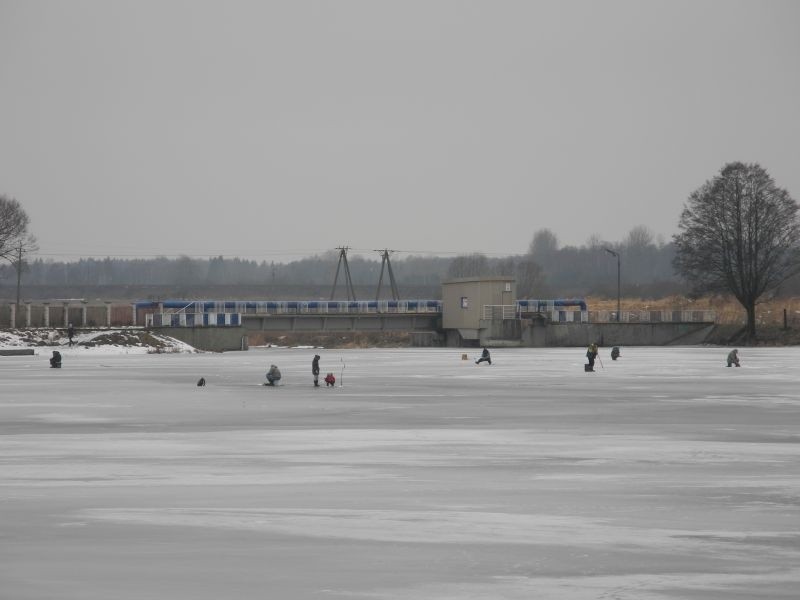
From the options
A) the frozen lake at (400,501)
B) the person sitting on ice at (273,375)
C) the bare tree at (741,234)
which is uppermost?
the bare tree at (741,234)

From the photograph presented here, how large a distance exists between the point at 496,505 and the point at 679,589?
4.55m

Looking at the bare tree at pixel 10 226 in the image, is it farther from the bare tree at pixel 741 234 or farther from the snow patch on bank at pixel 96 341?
the bare tree at pixel 741 234

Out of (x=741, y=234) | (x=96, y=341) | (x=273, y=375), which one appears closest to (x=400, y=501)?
(x=273, y=375)

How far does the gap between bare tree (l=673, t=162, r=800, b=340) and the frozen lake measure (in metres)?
76.5


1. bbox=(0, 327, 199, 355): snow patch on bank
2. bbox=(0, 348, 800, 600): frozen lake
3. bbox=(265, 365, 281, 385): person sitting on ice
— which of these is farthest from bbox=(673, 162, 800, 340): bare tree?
bbox=(0, 348, 800, 600): frozen lake

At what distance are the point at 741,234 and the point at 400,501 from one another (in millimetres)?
95961

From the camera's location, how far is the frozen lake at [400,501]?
10.5 metres

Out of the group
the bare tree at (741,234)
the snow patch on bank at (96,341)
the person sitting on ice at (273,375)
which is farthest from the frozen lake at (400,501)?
the bare tree at (741,234)

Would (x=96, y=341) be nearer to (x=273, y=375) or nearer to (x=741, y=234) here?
(x=273, y=375)

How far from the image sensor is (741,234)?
105m

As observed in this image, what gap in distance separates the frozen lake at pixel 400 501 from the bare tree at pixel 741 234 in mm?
76546

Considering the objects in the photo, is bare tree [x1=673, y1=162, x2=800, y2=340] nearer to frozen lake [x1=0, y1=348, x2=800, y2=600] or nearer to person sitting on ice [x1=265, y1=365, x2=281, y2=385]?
person sitting on ice [x1=265, y1=365, x2=281, y2=385]

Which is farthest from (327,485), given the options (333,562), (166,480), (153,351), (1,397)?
(153,351)

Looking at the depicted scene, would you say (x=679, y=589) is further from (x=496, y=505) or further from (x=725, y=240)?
(x=725, y=240)
